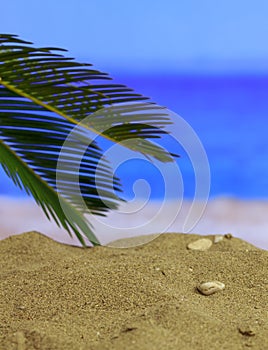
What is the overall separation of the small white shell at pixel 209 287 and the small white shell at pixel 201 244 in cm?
47

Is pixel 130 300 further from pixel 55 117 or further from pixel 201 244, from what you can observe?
pixel 201 244

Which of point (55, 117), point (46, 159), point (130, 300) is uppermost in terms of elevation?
point (55, 117)

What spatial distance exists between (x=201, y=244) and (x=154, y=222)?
2.23 ft

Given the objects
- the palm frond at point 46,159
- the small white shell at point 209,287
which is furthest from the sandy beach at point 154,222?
the small white shell at point 209,287

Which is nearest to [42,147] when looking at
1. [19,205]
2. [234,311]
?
[234,311]

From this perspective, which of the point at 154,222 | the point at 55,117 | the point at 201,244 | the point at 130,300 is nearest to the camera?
the point at 130,300

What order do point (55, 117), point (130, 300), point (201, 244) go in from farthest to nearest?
point (201, 244) → point (55, 117) → point (130, 300)

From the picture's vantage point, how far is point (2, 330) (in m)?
1.27

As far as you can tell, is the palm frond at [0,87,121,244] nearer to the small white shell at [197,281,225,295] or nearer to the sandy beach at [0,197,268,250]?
the sandy beach at [0,197,268,250]

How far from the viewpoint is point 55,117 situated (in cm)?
165

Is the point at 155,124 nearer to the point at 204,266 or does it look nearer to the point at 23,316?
the point at 204,266

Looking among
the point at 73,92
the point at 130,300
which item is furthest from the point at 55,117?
the point at 130,300

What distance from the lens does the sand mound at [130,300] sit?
1135 mm

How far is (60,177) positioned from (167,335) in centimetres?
77
